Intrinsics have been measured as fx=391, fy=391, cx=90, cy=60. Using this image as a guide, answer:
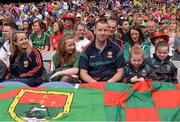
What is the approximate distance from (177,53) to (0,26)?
4470mm

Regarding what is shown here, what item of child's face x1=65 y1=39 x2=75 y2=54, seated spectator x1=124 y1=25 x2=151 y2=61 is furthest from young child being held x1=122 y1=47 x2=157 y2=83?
seated spectator x1=124 y1=25 x2=151 y2=61

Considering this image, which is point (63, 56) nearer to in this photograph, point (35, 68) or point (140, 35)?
point (35, 68)

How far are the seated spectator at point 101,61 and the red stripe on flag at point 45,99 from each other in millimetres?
1023

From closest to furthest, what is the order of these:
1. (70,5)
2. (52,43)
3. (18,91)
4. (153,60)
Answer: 1. (18,91)
2. (153,60)
3. (52,43)
4. (70,5)

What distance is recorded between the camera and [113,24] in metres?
7.78

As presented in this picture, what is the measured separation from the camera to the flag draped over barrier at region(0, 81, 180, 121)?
439 centimetres

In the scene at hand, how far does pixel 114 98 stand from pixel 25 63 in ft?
5.75

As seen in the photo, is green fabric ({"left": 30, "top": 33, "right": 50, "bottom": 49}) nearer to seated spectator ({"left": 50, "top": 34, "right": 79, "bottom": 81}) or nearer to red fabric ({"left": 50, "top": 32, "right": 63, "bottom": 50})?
red fabric ({"left": 50, "top": 32, "right": 63, "bottom": 50})

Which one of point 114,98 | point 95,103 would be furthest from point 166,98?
point 95,103

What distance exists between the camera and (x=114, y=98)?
4.75 meters

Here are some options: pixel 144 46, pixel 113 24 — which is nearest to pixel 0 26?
pixel 113 24

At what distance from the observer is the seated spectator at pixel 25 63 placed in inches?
232

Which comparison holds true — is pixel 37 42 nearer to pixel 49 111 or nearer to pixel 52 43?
pixel 52 43

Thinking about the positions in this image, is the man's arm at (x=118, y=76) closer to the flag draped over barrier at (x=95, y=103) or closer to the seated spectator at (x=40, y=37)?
the flag draped over barrier at (x=95, y=103)
